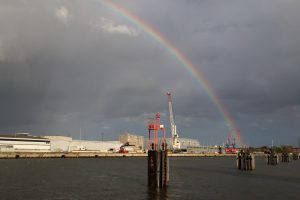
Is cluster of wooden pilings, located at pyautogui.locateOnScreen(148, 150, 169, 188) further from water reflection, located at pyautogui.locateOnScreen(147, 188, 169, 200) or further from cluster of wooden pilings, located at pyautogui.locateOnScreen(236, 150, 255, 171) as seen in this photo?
cluster of wooden pilings, located at pyautogui.locateOnScreen(236, 150, 255, 171)

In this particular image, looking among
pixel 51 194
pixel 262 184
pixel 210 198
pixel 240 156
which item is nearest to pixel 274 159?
pixel 240 156

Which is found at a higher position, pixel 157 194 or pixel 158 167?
pixel 158 167

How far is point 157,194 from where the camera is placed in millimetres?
53438

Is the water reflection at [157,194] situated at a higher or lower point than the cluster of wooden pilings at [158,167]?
lower

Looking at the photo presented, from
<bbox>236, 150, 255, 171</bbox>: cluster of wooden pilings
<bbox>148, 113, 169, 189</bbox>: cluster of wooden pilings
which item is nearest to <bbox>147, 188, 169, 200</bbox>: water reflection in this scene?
<bbox>148, 113, 169, 189</bbox>: cluster of wooden pilings

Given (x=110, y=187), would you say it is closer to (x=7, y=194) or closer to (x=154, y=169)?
(x=154, y=169)

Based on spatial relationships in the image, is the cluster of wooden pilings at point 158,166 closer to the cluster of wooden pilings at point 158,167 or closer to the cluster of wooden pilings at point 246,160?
the cluster of wooden pilings at point 158,167

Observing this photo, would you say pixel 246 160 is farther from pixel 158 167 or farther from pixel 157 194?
pixel 157 194

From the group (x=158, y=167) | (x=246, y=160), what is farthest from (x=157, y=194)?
(x=246, y=160)

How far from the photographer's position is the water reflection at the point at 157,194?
165 ft

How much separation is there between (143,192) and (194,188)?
11815 mm

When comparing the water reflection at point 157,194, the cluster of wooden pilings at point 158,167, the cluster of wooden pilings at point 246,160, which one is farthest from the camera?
the cluster of wooden pilings at point 246,160

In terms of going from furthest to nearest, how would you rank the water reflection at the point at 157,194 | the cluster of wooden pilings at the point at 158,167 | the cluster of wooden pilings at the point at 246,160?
the cluster of wooden pilings at the point at 246,160 → the cluster of wooden pilings at the point at 158,167 → the water reflection at the point at 157,194

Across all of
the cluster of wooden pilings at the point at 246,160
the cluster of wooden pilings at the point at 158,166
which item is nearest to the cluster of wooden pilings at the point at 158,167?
the cluster of wooden pilings at the point at 158,166
